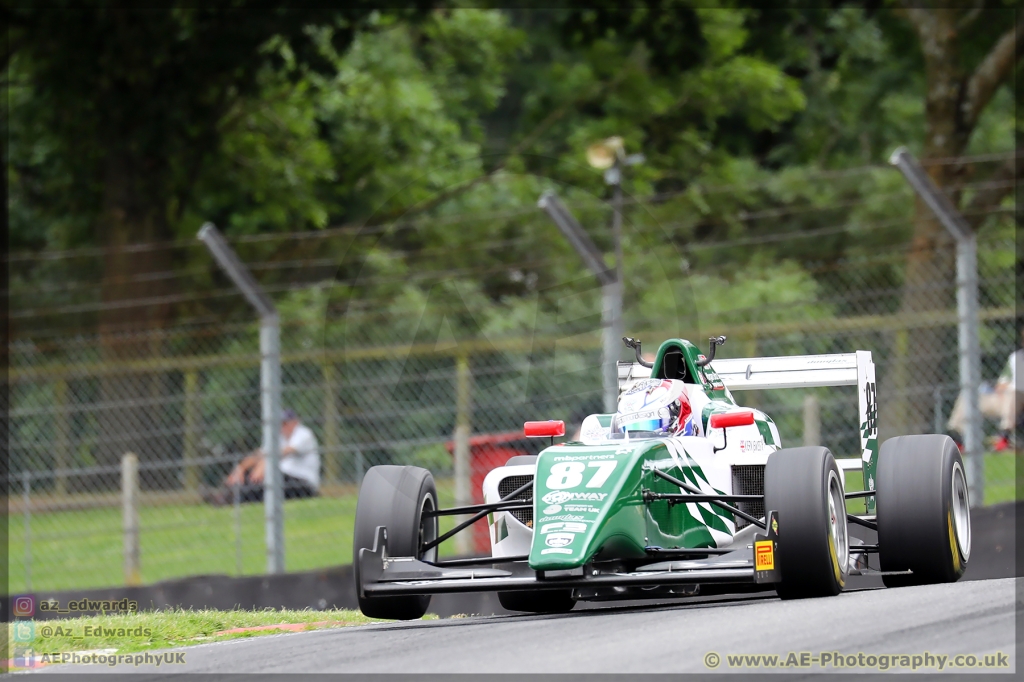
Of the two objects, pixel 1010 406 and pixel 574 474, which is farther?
pixel 1010 406

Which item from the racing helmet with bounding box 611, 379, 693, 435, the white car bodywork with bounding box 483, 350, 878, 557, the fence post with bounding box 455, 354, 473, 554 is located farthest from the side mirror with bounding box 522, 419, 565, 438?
the fence post with bounding box 455, 354, 473, 554

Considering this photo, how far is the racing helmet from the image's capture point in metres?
6.30

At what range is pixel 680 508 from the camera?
627cm

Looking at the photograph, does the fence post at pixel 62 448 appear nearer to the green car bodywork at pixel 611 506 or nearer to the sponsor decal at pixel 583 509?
the green car bodywork at pixel 611 506

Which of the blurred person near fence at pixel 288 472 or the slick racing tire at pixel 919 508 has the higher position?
the blurred person near fence at pixel 288 472

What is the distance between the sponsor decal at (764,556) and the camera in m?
5.50

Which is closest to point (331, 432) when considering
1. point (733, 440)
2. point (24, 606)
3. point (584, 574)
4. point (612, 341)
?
point (24, 606)

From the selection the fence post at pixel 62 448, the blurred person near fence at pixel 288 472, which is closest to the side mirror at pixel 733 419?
the blurred person near fence at pixel 288 472

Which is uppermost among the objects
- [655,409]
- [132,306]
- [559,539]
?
[132,306]

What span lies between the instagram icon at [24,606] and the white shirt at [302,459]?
1995mm

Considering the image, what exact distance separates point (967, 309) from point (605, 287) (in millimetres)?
3310

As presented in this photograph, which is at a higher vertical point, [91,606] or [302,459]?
[302,459]

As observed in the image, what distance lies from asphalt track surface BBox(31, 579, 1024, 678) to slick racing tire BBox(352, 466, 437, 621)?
0.32 m

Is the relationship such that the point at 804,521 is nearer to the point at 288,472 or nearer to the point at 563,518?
the point at 563,518
